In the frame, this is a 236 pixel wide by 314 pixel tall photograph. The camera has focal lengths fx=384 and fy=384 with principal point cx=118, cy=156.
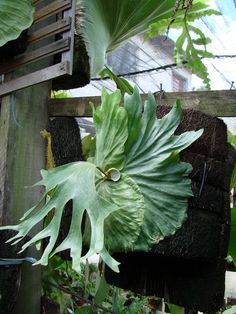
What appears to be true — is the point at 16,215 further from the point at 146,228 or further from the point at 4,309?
the point at 146,228

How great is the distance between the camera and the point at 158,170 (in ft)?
2.78

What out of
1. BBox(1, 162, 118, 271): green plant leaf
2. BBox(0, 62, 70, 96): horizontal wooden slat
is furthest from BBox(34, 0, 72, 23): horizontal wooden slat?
BBox(1, 162, 118, 271): green plant leaf

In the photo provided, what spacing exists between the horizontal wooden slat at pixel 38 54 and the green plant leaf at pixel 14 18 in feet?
0.25

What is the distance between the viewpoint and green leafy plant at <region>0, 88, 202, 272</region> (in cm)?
81

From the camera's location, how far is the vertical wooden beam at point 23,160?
117cm

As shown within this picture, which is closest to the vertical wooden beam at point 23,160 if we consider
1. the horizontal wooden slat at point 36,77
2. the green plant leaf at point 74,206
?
the horizontal wooden slat at point 36,77

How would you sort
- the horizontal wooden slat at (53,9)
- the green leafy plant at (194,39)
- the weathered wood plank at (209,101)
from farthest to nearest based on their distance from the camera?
the green leafy plant at (194,39) < the horizontal wooden slat at (53,9) < the weathered wood plank at (209,101)

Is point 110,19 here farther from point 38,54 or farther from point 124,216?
point 124,216

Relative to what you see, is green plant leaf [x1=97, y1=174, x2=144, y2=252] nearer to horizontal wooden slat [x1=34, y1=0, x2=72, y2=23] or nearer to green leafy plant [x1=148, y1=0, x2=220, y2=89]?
horizontal wooden slat [x1=34, y1=0, x2=72, y2=23]

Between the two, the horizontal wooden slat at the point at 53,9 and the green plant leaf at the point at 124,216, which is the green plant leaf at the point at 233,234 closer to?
the green plant leaf at the point at 124,216

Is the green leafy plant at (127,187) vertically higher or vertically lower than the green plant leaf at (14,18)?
lower

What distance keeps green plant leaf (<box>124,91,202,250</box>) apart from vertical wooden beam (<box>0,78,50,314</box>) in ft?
1.50

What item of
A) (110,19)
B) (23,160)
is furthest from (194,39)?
(23,160)

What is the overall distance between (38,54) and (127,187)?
21.2 inches
